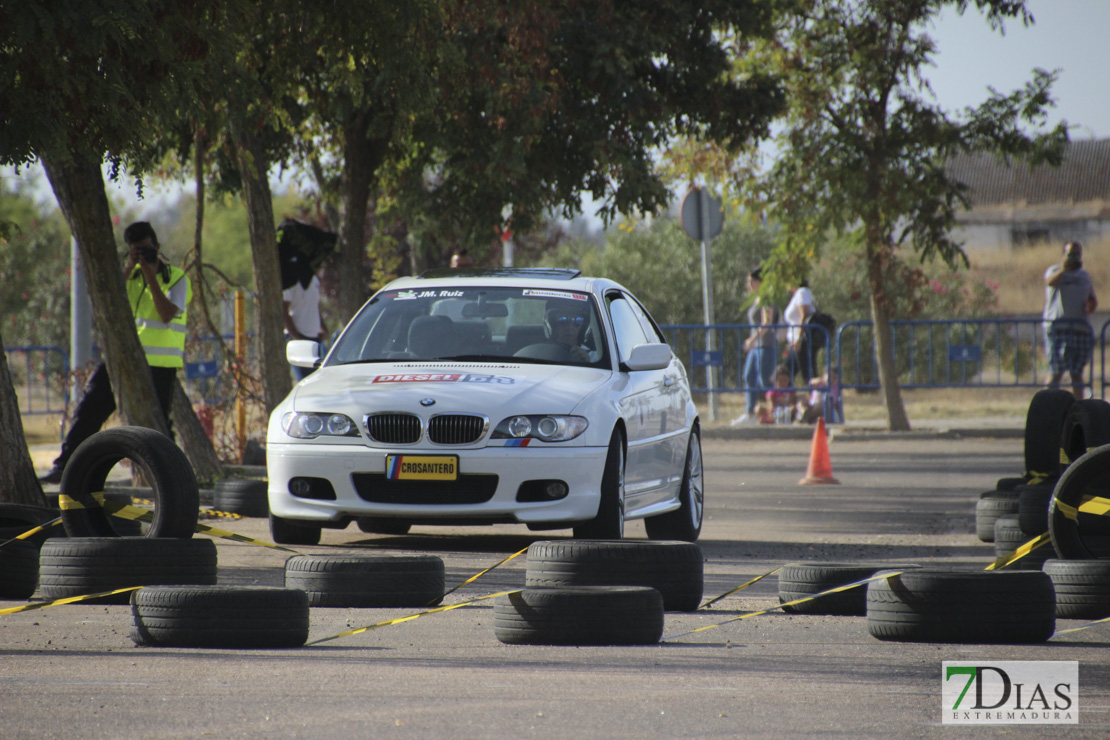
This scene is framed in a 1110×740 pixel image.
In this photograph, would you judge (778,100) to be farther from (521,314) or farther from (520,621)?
(520,621)

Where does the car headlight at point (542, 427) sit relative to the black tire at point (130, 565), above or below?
above

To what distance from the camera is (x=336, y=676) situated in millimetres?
5570

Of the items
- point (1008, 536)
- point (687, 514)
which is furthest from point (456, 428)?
point (1008, 536)

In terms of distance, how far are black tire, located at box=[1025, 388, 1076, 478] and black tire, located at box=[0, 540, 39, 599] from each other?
6.27m

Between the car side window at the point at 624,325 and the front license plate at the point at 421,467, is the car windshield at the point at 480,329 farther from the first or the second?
the front license plate at the point at 421,467

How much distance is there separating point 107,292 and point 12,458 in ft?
7.51

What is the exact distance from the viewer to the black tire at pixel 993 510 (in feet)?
33.9

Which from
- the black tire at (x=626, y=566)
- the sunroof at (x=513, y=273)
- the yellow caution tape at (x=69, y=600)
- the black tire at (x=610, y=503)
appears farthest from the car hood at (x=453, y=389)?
the yellow caution tape at (x=69, y=600)

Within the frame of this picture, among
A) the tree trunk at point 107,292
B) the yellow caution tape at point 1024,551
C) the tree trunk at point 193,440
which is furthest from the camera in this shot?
the tree trunk at point 193,440

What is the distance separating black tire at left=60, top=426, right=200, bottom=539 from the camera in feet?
Result: 25.8

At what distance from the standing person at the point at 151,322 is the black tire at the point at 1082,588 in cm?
723

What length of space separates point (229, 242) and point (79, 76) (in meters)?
60.7

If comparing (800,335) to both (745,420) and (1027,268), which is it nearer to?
(745,420)

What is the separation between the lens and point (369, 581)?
24.2 feet
